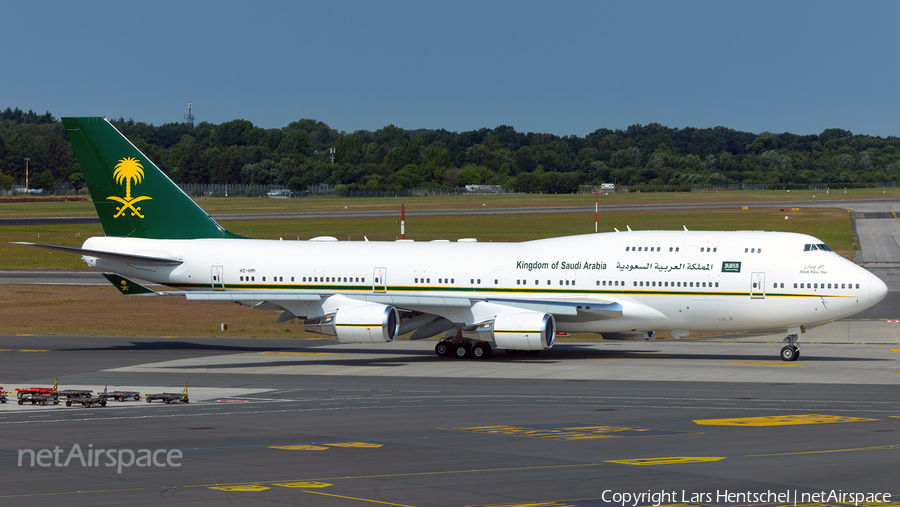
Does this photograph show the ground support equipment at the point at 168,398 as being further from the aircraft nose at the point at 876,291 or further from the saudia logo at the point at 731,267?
the aircraft nose at the point at 876,291

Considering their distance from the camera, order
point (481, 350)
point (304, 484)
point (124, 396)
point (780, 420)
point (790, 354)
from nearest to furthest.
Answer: point (304, 484) → point (780, 420) → point (124, 396) → point (790, 354) → point (481, 350)

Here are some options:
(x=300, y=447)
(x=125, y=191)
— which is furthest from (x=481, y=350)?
(x=300, y=447)

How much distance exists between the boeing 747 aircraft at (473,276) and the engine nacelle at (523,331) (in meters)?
0.07

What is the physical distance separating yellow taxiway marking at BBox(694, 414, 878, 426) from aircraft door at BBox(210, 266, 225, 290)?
25.5 m

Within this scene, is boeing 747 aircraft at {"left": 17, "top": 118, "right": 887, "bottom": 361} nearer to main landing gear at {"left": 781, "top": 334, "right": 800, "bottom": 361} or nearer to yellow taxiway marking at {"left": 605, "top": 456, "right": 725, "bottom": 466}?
main landing gear at {"left": 781, "top": 334, "right": 800, "bottom": 361}

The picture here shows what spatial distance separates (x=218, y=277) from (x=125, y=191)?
6.26 meters

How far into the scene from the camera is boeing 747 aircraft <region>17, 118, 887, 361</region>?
40.7 metres

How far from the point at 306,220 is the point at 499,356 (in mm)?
89910

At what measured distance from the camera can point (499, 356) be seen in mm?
44938

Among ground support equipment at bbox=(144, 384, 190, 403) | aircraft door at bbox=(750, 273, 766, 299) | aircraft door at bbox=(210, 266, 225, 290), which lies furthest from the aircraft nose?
aircraft door at bbox=(210, 266, 225, 290)

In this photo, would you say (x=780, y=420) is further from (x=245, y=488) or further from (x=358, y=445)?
(x=245, y=488)

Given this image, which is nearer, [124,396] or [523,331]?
[124,396]

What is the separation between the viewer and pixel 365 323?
40844mm

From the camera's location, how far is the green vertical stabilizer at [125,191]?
47.1 m
